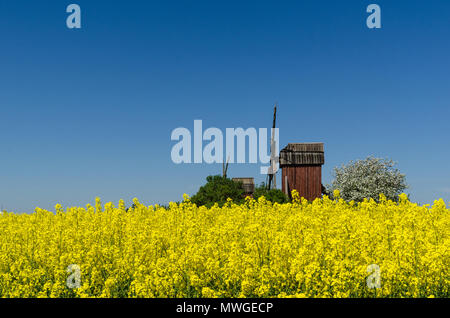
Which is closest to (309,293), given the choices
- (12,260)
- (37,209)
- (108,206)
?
(12,260)

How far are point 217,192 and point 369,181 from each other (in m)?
16.1

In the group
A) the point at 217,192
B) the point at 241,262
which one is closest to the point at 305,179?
the point at 217,192

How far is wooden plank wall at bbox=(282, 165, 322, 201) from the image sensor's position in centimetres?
3288

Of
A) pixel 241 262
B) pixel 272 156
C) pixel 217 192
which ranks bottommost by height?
pixel 241 262

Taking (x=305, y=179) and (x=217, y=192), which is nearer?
(x=217, y=192)

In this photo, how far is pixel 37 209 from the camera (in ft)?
42.1

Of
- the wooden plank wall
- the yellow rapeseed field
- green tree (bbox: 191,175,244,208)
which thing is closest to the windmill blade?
the wooden plank wall

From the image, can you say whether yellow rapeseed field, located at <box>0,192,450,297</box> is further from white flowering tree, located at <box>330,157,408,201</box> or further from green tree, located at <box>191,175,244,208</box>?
white flowering tree, located at <box>330,157,408,201</box>

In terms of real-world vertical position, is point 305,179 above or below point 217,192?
above

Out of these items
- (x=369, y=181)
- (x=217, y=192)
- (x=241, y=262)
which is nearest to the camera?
(x=241, y=262)

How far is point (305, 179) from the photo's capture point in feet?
108

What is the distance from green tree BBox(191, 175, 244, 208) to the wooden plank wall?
12.4m

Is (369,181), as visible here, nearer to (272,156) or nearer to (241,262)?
(272,156)
